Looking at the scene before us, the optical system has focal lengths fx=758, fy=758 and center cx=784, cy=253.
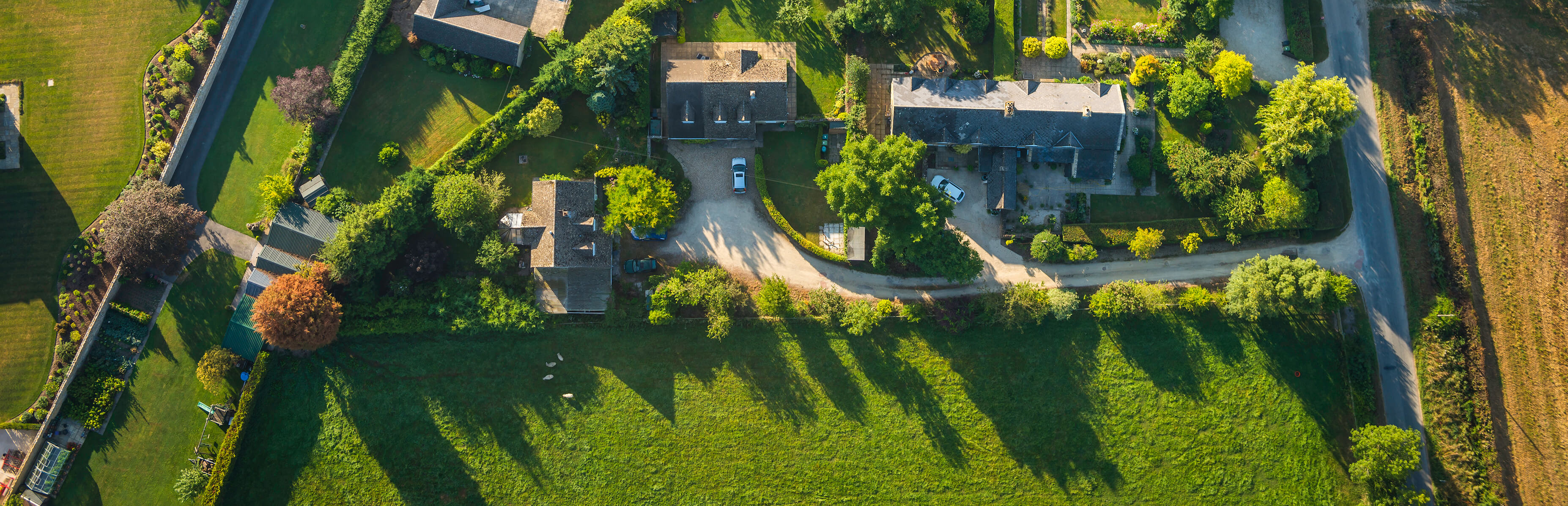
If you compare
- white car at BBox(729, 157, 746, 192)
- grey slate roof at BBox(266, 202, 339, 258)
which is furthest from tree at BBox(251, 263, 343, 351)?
white car at BBox(729, 157, 746, 192)

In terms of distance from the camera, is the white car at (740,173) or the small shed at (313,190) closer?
the small shed at (313,190)

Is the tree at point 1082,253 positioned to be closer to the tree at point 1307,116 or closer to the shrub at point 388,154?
the tree at point 1307,116

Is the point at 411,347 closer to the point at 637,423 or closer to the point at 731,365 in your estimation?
the point at 637,423

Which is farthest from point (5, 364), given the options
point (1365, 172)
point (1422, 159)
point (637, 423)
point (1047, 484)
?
point (1422, 159)

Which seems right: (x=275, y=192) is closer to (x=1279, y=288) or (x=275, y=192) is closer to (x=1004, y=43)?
(x=1004, y=43)

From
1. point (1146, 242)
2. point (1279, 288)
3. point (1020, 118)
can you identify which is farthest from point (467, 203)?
point (1279, 288)

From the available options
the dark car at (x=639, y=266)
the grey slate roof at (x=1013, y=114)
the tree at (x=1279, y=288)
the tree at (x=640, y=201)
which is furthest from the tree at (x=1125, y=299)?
the dark car at (x=639, y=266)
